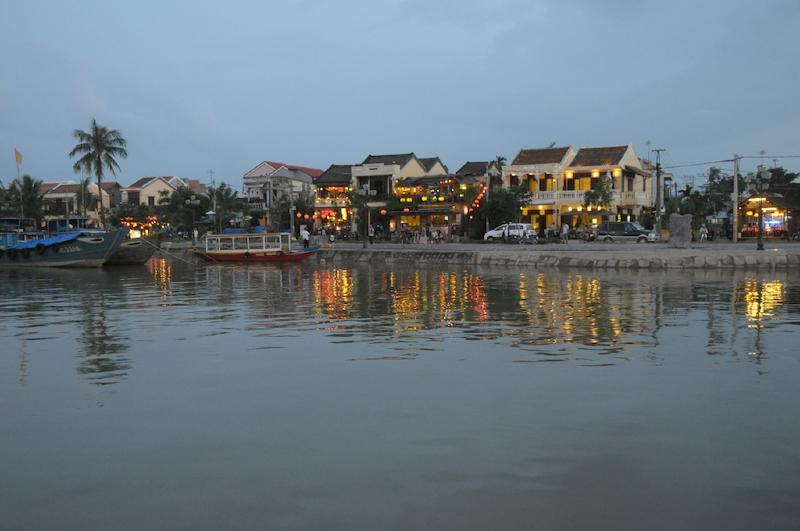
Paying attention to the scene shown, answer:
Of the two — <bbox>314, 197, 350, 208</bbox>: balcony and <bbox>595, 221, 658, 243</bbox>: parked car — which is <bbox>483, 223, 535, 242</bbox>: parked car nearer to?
<bbox>595, 221, 658, 243</bbox>: parked car

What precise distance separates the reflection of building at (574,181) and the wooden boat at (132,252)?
31028mm

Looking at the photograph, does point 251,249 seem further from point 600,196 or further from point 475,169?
point 475,169

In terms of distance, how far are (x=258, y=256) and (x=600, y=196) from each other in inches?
1132

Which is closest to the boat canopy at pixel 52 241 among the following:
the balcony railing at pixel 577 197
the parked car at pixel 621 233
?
the parked car at pixel 621 233

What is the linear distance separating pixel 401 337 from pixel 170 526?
805cm

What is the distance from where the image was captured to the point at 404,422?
24.0ft

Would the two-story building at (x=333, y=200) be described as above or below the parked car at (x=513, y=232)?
above

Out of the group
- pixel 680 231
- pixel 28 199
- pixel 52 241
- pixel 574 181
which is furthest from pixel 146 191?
pixel 680 231

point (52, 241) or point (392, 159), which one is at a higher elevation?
point (392, 159)

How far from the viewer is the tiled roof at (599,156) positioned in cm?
5938

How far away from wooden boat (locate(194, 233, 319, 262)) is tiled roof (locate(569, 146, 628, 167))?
92.5 ft

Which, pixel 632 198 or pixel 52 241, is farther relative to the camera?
pixel 632 198

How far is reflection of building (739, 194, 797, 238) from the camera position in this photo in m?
52.9

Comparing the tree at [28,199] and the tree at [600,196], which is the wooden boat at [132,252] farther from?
the tree at [28,199]
